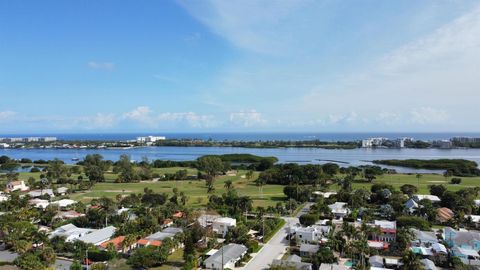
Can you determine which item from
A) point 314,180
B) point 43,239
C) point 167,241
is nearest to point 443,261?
point 167,241

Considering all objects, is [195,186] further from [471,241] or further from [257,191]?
[471,241]

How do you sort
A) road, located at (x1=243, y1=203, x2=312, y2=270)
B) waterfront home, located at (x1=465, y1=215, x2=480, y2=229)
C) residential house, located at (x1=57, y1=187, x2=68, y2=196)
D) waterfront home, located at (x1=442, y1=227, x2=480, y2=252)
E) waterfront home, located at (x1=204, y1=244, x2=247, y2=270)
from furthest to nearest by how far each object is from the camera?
residential house, located at (x1=57, y1=187, x2=68, y2=196) → waterfront home, located at (x1=465, y1=215, x2=480, y2=229) → waterfront home, located at (x1=442, y1=227, x2=480, y2=252) → road, located at (x1=243, y1=203, x2=312, y2=270) → waterfront home, located at (x1=204, y1=244, x2=247, y2=270)

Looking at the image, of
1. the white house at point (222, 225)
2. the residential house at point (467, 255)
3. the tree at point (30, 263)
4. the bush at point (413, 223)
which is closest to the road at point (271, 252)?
the white house at point (222, 225)

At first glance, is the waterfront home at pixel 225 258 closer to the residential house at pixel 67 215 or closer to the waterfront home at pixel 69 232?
the waterfront home at pixel 69 232

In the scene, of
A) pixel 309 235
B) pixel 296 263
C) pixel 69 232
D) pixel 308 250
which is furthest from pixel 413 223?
pixel 69 232

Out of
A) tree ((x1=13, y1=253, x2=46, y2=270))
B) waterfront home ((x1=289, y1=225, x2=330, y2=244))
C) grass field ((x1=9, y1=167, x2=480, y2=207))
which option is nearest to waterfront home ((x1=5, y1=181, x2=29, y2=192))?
grass field ((x1=9, y1=167, x2=480, y2=207))

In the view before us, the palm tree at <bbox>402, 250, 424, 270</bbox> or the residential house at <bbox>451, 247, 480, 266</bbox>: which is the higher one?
the palm tree at <bbox>402, 250, 424, 270</bbox>

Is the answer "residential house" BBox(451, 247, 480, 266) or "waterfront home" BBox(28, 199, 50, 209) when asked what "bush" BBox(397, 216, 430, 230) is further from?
"waterfront home" BBox(28, 199, 50, 209)

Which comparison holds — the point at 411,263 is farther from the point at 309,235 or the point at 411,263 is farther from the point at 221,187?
the point at 221,187
